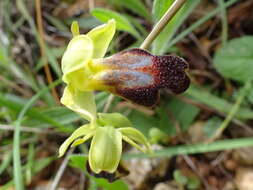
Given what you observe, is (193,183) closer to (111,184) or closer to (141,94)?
(111,184)

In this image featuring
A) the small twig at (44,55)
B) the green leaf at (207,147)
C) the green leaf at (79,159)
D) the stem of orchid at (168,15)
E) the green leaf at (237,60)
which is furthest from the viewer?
the small twig at (44,55)

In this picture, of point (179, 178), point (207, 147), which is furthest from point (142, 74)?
point (179, 178)

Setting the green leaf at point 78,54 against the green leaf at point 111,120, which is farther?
the green leaf at point 111,120

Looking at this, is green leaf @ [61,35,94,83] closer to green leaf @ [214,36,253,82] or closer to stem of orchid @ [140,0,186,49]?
stem of orchid @ [140,0,186,49]

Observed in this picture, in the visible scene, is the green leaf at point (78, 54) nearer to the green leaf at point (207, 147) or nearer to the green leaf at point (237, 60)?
the green leaf at point (207, 147)

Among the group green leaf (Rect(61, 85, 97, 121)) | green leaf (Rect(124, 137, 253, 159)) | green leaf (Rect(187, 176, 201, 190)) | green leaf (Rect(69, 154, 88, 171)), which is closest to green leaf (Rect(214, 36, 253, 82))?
green leaf (Rect(124, 137, 253, 159))

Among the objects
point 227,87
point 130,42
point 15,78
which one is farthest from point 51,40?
point 227,87

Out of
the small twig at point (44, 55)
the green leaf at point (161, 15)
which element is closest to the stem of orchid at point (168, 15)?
the green leaf at point (161, 15)
